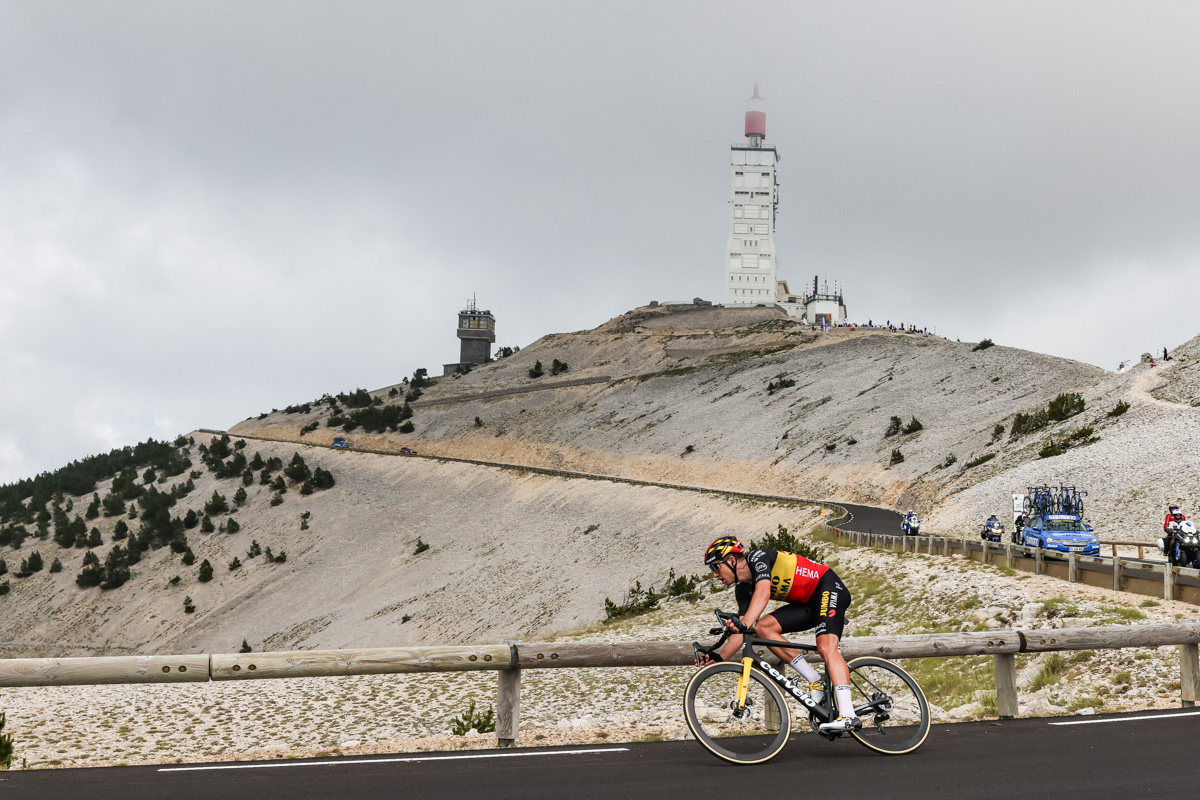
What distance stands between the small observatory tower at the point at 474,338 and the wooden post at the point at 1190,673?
499 ft

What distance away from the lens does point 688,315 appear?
157625 mm

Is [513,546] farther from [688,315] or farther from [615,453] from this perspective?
[688,315]

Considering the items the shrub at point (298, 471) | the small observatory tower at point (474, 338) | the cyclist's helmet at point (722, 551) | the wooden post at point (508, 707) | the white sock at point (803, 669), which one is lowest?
the wooden post at point (508, 707)

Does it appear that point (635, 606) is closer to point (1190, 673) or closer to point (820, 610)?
point (1190, 673)

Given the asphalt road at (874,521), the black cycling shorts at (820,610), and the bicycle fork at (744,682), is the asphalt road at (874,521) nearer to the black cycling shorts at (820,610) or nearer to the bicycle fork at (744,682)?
the black cycling shorts at (820,610)

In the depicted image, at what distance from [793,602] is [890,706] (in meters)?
1.25

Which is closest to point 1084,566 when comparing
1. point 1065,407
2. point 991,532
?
point 991,532

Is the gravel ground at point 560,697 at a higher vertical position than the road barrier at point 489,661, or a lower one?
lower

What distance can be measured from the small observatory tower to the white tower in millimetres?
41807

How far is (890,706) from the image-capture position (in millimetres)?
8344

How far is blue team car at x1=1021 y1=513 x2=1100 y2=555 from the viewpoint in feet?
89.5

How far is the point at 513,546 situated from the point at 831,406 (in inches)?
1443

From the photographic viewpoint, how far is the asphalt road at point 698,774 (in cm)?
718

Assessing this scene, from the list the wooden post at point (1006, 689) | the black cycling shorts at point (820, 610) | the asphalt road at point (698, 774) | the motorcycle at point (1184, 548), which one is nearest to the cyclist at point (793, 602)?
the black cycling shorts at point (820, 610)
